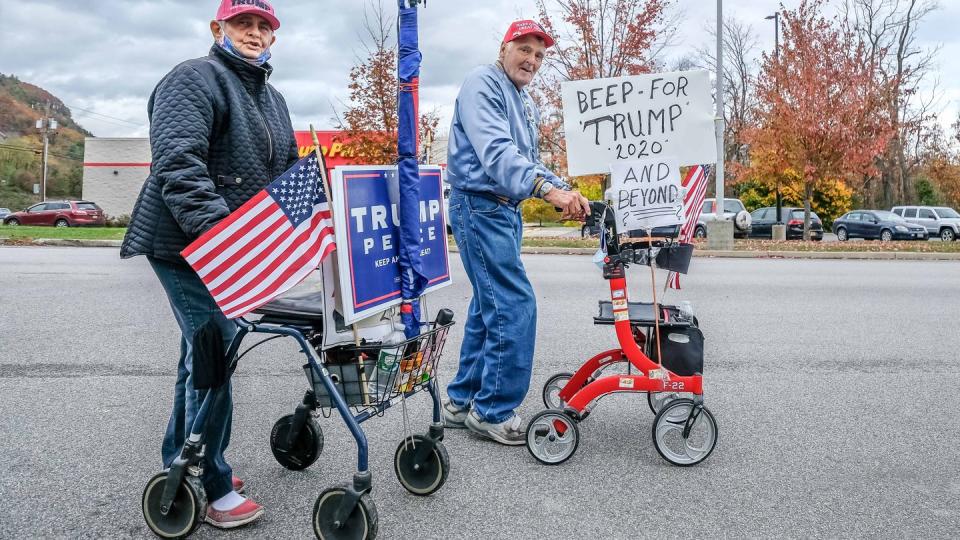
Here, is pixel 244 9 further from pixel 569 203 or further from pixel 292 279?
pixel 569 203

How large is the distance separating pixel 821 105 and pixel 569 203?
77.1ft

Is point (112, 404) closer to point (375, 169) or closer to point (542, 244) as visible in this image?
point (375, 169)

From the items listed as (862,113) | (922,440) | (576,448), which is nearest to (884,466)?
(922,440)

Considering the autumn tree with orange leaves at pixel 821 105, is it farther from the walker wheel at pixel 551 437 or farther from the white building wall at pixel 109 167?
the white building wall at pixel 109 167

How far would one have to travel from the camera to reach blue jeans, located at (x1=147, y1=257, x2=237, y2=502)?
2.91 m

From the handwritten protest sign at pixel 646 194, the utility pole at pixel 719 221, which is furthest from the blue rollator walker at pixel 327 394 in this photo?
the utility pole at pixel 719 221

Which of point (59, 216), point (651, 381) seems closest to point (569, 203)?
point (651, 381)

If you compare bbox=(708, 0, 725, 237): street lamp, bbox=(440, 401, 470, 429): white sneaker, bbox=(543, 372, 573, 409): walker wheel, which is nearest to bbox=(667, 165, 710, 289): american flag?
bbox=(543, 372, 573, 409): walker wheel

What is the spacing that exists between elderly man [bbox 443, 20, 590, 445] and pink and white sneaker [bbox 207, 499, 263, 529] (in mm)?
1350

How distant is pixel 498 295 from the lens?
3.95 meters

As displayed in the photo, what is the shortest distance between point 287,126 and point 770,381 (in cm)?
377

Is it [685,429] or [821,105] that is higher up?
[821,105]

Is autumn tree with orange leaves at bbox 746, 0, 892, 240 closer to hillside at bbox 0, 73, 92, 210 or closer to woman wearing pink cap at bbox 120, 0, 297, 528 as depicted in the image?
woman wearing pink cap at bbox 120, 0, 297, 528

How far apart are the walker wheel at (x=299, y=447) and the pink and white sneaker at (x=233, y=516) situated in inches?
21.1
